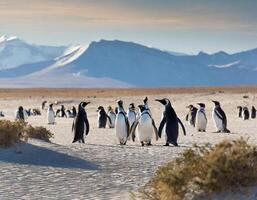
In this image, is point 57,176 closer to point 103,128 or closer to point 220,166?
point 220,166

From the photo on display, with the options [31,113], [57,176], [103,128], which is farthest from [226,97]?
[57,176]

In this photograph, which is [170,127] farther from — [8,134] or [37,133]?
[8,134]

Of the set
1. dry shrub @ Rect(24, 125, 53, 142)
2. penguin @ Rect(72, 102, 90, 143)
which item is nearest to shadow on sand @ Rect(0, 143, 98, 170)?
dry shrub @ Rect(24, 125, 53, 142)

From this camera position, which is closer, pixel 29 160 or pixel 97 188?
pixel 97 188

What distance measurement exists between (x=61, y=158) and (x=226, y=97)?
39867 mm

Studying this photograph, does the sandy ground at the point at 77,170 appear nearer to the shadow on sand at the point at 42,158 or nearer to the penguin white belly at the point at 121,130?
the shadow on sand at the point at 42,158

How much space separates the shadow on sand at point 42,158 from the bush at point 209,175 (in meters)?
4.27

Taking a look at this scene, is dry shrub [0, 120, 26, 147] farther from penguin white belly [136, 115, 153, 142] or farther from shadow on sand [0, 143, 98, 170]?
penguin white belly [136, 115, 153, 142]

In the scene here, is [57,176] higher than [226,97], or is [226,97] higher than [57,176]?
[226,97]

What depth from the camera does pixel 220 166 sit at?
6.63 m

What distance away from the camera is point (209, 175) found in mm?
6555

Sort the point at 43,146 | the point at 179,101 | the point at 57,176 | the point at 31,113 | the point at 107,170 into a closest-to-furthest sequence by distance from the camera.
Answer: the point at 57,176
the point at 107,170
the point at 43,146
the point at 31,113
the point at 179,101

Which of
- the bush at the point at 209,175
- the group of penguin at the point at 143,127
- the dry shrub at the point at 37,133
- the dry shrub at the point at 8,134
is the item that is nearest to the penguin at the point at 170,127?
the group of penguin at the point at 143,127

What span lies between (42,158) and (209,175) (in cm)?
562
